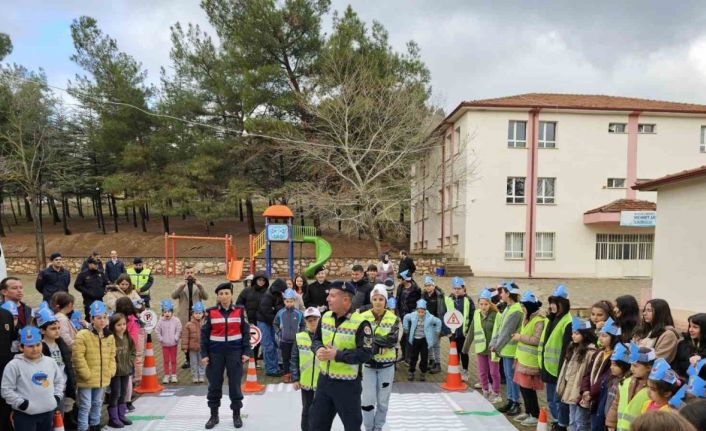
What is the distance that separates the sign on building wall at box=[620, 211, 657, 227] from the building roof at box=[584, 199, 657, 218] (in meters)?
0.38

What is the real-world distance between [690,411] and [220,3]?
3319cm

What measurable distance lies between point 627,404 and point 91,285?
31.3ft

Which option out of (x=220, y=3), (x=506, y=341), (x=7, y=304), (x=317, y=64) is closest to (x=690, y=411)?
(x=506, y=341)

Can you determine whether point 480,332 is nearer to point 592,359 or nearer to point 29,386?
point 592,359

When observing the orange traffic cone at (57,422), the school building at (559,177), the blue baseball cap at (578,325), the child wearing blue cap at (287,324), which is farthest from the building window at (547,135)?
the orange traffic cone at (57,422)

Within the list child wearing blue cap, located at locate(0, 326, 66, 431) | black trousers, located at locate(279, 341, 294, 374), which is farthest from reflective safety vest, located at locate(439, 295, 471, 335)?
child wearing blue cap, located at locate(0, 326, 66, 431)

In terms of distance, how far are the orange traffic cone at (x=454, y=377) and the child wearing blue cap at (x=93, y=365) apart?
494 centimetres

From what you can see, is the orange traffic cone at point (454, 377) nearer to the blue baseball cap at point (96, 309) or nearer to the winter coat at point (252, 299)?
the winter coat at point (252, 299)

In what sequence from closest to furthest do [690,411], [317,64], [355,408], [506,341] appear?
[690,411], [355,408], [506,341], [317,64]

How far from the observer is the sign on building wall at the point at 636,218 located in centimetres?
2298

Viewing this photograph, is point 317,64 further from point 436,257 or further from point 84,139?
point 84,139

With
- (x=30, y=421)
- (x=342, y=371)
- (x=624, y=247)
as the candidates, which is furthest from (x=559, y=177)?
(x=30, y=421)

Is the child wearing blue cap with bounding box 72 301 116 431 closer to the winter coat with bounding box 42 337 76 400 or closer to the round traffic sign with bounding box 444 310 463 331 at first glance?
the winter coat with bounding box 42 337 76 400

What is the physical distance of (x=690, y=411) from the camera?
214cm
